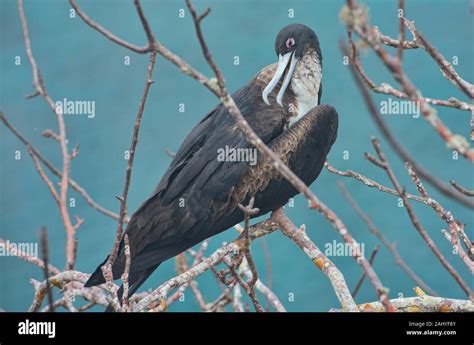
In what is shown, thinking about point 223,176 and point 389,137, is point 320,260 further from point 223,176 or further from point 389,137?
point 389,137

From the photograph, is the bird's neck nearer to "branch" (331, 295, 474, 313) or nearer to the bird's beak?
the bird's beak

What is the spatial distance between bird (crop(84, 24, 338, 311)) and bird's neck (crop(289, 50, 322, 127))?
0.8 inches

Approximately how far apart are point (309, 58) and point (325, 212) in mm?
2509

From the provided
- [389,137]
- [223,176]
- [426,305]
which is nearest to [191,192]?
[223,176]

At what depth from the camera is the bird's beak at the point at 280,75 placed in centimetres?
439

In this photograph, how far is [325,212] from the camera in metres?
2.31

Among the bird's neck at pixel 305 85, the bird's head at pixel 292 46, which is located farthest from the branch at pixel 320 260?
the bird's head at pixel 292 46

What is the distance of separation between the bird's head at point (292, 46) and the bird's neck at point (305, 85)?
0.11 feet

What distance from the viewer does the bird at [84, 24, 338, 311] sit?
4.24m

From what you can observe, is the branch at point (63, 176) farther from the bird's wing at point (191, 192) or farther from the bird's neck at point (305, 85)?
the bird's neck at point (305, 85)

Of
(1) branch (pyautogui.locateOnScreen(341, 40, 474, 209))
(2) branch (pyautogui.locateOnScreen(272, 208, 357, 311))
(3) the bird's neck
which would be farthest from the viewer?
Answer: (3) the bird's neck

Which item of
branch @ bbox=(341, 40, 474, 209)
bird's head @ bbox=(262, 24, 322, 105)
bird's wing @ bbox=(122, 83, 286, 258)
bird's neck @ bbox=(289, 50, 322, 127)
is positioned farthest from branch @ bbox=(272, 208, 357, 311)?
branch @ bbox=(341, 40, 474, 209)

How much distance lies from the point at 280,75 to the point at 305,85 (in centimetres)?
20

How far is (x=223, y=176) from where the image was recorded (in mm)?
4258
